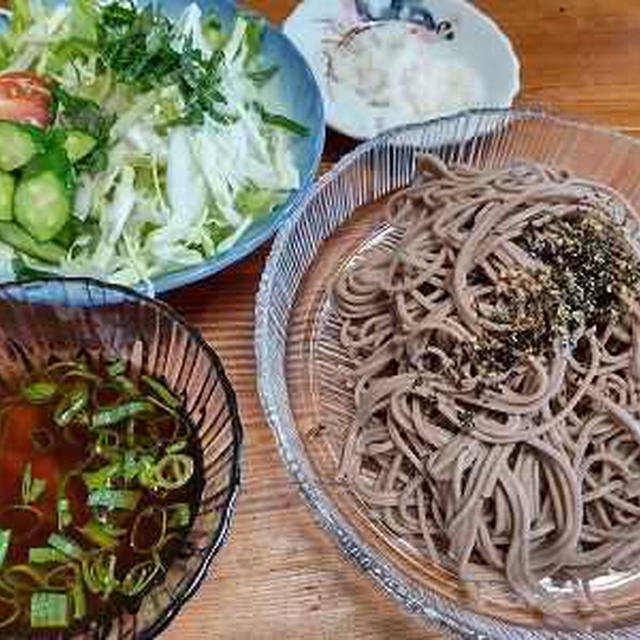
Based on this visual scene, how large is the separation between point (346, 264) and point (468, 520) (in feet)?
1.62

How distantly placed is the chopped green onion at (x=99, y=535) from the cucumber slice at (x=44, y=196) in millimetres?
506

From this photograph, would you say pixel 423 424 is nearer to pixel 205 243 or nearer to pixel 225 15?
pixel 205 243

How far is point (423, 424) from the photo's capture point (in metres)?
1.35

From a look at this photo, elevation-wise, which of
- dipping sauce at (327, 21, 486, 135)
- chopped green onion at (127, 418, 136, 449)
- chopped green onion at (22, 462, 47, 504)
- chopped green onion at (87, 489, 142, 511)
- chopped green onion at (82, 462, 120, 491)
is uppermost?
dipping sauce at (327, 21, 486, 135)

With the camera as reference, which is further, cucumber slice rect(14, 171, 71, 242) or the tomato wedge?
the tomato wedge

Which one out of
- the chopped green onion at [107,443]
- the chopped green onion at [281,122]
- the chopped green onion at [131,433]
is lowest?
the chopped green onion at [107,443]

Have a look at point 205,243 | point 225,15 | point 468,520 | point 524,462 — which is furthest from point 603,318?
point 225,15

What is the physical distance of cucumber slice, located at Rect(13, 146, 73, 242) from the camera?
1479 mm

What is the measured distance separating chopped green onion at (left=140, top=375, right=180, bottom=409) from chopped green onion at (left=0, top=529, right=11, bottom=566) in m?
0.25

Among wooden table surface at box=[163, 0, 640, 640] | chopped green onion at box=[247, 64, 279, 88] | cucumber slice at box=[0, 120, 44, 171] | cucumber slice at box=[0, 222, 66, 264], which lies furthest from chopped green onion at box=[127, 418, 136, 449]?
chopped green onion at box=[247, 64, 279, 88]

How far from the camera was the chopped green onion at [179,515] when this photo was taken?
1.19m

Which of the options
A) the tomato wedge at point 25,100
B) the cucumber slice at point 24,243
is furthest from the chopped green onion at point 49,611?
the tomato wedge at point 25,100

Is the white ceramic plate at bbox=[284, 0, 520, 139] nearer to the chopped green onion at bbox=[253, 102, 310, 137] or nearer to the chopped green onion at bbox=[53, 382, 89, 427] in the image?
the chopped green onion at bbox=[253, 102, 310, 137]

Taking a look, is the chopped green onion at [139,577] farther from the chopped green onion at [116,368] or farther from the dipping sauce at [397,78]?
the dipping sauce at [397,78]
